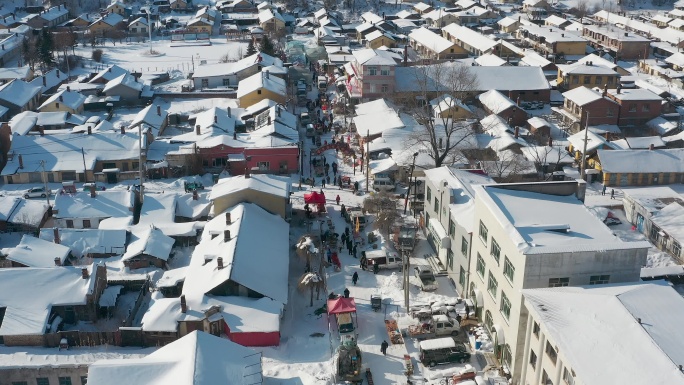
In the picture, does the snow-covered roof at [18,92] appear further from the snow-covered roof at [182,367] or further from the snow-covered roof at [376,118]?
the snow-covered roof at [182,367]

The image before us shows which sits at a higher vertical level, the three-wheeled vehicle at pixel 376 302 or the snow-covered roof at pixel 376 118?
the snow-covered roof at pixel 376 118

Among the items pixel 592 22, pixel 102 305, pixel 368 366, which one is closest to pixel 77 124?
pixel 102 305

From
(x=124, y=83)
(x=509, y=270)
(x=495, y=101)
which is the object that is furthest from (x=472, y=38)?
(x=509, y=270)

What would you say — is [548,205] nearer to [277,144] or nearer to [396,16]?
[277,144]

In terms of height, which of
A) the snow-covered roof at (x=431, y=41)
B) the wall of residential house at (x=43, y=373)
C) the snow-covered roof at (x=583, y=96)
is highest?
the snow-covered roof at (x=431, y=41)

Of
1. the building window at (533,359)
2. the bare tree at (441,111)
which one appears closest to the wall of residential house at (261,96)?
the bare tree at (441,111)

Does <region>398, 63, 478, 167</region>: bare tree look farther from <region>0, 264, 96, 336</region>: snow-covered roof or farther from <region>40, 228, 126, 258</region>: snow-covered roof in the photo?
<region>0, 264, 96, 336</region>: snow-covered roof
